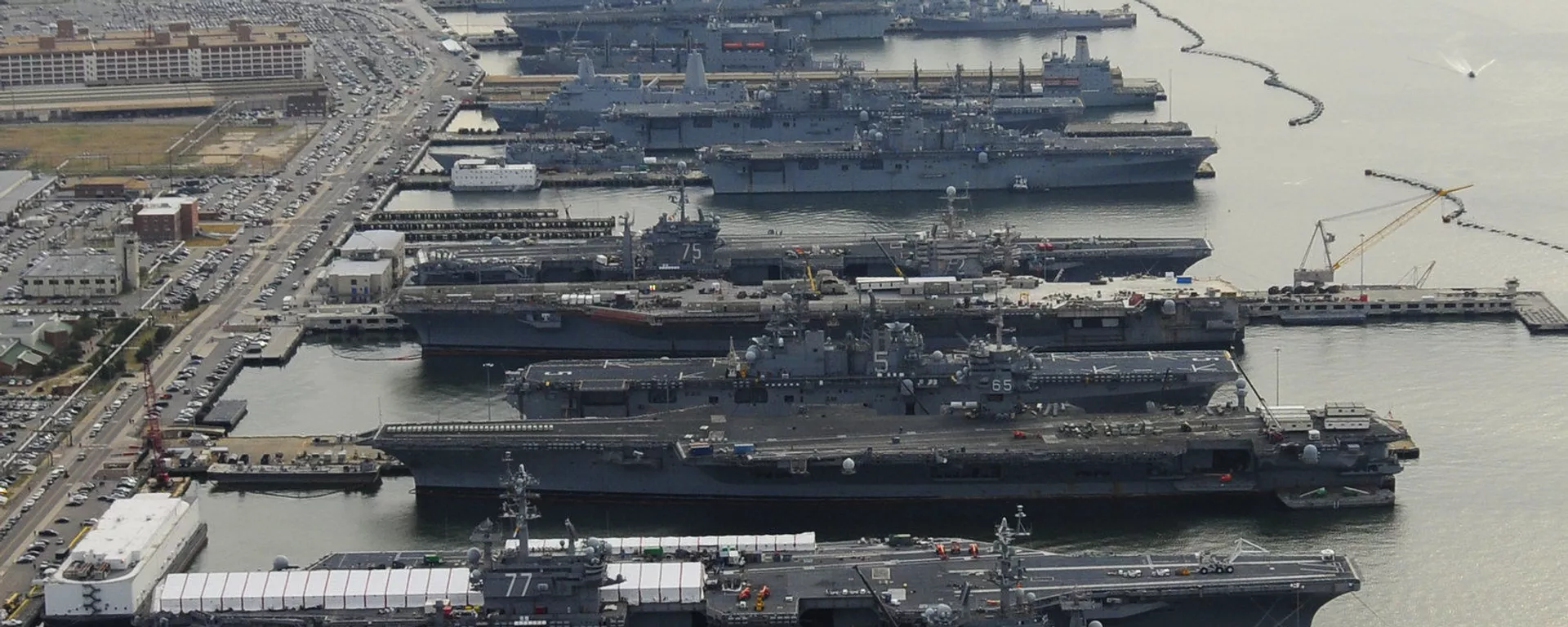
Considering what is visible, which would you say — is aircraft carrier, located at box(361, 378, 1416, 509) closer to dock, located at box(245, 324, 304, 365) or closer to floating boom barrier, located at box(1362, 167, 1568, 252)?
dock, located at box(245, 324, 304, 365)

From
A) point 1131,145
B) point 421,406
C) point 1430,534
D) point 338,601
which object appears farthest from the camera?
point 1131,145

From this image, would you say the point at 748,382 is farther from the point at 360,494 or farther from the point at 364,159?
the point at 364,159

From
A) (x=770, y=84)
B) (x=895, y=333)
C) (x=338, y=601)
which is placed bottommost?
(x=338, y=601)

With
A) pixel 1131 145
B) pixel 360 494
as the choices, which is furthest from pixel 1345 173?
pixel 360 494

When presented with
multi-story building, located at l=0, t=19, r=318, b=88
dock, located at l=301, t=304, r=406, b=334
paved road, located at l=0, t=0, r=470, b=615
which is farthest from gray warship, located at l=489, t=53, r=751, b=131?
dock, located at l=301, t=304, r=406, b=334

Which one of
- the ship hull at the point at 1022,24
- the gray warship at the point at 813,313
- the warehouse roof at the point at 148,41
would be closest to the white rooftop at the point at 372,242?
the gray warship at the point at 813,313

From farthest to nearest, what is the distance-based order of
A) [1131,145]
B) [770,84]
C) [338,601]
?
[770,84] < [1131,145] < [338,601]
